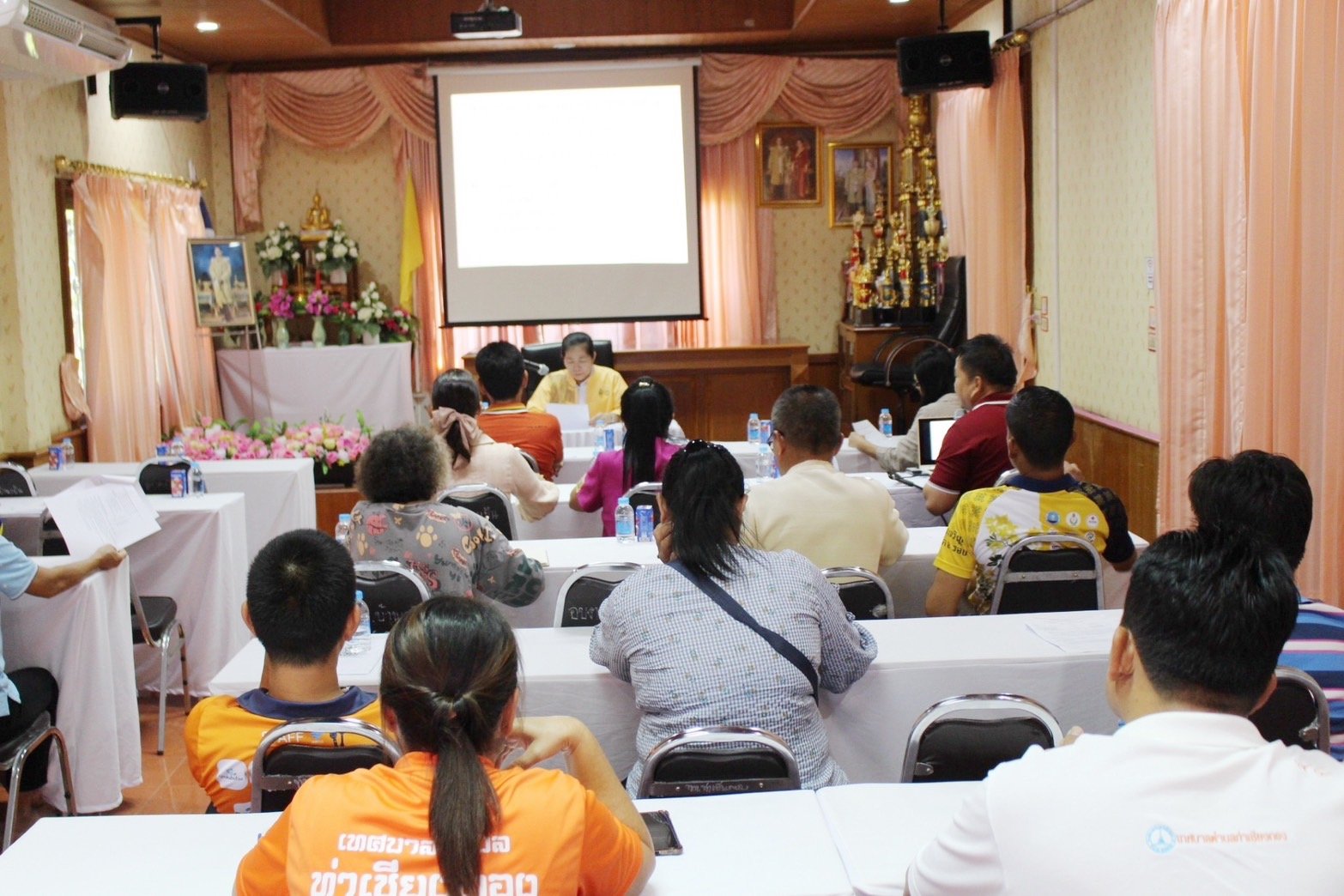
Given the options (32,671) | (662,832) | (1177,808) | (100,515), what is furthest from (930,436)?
(1177,808)

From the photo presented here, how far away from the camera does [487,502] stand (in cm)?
464

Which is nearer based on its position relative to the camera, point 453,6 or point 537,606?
point 537,606

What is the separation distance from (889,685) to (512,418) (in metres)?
3.00

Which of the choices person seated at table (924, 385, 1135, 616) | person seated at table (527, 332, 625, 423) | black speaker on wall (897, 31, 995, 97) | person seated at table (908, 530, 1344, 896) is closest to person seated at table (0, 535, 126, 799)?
person seated at table (924, 385, 1135, 616)

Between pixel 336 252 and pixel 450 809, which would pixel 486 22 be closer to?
pixel 336 252

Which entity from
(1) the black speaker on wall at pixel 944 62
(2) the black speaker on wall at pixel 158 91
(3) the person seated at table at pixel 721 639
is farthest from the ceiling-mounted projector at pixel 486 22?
(3) the person seated at table at pixel 721 639

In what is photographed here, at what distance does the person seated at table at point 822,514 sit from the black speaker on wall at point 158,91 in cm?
568

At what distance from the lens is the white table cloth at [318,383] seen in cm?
948

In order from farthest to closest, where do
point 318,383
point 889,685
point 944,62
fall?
point 318,383, point 944,62, point 889,685

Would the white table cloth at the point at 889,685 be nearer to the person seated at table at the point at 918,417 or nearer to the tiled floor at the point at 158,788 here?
the tiled floor at the point at 158,788

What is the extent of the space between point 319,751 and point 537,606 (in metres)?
2.01

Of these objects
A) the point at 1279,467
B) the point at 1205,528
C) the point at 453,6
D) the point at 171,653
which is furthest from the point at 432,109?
the point at 1205,528

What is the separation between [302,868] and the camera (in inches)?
61.6

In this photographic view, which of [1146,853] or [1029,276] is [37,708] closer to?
[1146,853]
